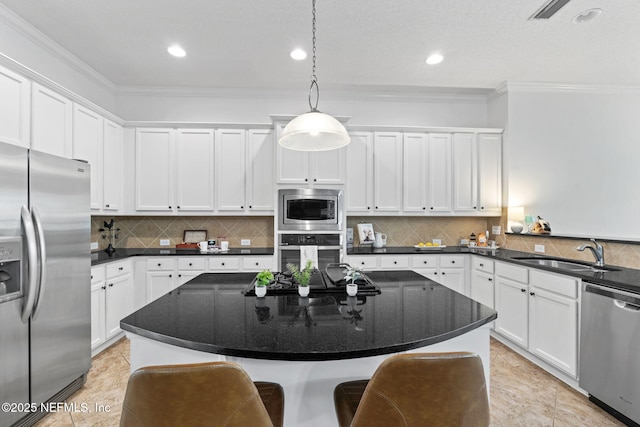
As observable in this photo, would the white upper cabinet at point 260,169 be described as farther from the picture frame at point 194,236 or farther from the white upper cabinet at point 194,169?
the picture frame at point 194,236

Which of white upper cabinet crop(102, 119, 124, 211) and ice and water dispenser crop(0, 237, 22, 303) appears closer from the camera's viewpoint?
ice and water dispenser crop(0, 237, 22, 303)

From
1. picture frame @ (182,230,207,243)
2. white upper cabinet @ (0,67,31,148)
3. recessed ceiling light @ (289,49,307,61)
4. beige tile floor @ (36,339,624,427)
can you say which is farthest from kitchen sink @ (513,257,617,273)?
white upper cabinet @ (0,67,31,148)

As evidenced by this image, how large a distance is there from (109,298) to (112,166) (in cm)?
153

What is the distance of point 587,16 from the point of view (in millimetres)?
2568

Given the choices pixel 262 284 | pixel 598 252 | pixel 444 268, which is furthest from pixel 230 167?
pixel 598 252

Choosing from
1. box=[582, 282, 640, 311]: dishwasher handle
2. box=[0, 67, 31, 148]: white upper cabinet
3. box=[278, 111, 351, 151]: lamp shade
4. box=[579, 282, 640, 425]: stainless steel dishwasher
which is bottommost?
box=[579, 282, 640, 425]: stainless steel dishwasher

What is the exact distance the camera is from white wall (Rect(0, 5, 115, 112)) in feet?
8.55

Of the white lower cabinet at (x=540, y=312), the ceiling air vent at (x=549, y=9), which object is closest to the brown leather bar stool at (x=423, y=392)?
the white lower cabinet at (x=540, y=312)

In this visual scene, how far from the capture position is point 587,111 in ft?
13.2

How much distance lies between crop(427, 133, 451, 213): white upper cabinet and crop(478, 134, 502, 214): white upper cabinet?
0.43 metres

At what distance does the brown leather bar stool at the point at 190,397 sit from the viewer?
0.82 m

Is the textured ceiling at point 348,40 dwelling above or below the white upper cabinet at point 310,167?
above

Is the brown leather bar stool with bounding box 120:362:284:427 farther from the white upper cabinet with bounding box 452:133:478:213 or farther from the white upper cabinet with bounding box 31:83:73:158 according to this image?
the white upper cabinet with bounding box 452:133:478:213

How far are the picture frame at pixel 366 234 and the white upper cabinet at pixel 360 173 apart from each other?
26 cm
